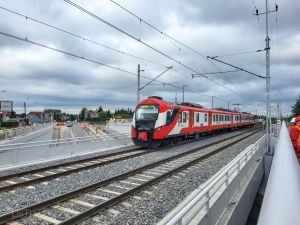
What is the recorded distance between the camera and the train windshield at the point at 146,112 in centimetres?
1845

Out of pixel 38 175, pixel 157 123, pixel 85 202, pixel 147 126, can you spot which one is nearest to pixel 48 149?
Answer: pixel 38 175

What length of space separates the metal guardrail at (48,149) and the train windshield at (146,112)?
229cm

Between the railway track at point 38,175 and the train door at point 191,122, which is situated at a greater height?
the train door at point 191,122

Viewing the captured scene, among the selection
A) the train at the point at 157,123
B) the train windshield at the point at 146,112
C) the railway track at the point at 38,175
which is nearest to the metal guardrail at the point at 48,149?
the railway track at the point at 38,175

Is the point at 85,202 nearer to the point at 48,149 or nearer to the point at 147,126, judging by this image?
the point at 48,149

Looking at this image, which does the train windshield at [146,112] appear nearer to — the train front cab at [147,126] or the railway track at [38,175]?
the train front cab at [147,126]

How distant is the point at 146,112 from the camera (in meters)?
18.8

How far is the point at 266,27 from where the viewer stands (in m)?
16.0

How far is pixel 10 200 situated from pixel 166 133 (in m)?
12.2

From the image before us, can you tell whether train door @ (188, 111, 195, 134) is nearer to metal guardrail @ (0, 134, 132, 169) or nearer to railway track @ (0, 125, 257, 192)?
metal guardrail @ (0, 134, 132, 169)

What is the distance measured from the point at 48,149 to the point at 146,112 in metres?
7.28

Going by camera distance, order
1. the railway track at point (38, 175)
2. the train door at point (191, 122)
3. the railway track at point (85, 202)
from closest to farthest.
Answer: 1. the railway track at point (85, 202)
2. the railway track at point (38, 175)
3. the train door at point (191, 122)

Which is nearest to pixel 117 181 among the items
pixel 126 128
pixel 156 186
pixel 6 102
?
pixel 156 186

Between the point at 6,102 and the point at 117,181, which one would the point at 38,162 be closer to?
the point at 117,181
